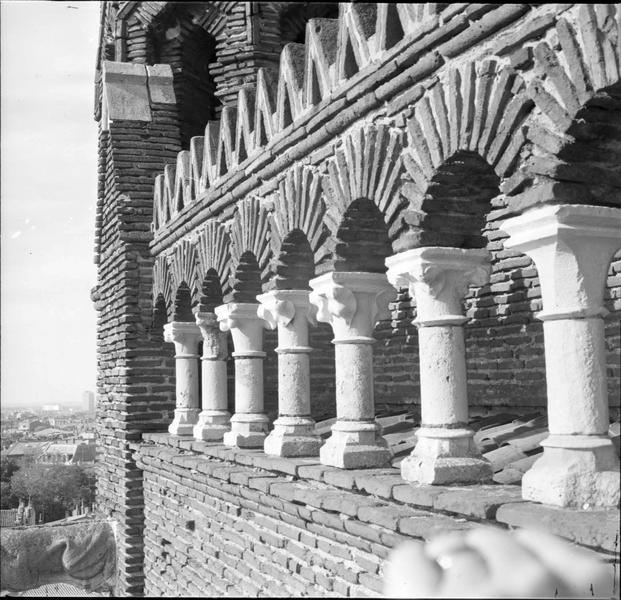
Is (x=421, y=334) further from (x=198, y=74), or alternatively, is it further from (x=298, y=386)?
(x=198, y=74)

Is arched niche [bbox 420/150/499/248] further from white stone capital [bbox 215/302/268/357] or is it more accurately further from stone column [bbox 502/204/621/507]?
white stone capital [bbox 215/302/268/357]

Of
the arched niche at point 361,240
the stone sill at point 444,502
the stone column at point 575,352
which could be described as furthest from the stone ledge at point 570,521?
the arched niche at point 361,240

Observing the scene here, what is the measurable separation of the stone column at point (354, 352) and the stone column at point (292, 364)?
76 centimetres

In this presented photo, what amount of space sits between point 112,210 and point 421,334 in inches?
251

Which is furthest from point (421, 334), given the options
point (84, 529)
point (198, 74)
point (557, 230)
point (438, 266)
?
point (198, 74)

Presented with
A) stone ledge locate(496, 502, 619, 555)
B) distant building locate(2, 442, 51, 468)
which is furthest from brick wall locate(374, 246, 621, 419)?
distant building locate(2, 442, 51, 468)

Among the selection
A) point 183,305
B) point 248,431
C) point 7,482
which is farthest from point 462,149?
point 7,482

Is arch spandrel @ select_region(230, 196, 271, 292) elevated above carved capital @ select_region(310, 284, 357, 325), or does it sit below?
above

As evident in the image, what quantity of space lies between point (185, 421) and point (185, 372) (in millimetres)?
500

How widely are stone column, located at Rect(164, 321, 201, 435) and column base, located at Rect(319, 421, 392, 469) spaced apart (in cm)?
366

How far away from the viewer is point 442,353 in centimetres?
405

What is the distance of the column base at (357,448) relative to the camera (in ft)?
15.4

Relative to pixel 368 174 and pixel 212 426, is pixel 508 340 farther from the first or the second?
pixel 212 426

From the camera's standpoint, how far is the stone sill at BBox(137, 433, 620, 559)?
2818 mm
